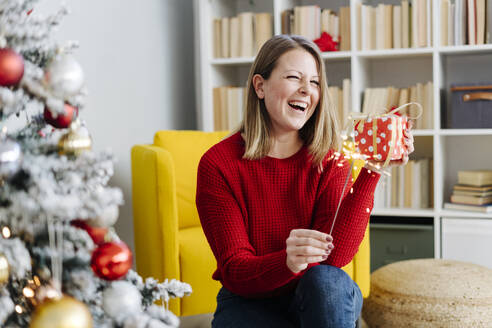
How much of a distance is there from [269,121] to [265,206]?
0.26m

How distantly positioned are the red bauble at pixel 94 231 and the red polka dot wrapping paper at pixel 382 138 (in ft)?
2.13

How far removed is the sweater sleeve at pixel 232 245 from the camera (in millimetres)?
1275

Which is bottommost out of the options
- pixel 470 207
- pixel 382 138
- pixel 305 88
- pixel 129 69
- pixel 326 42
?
pixel 470 207

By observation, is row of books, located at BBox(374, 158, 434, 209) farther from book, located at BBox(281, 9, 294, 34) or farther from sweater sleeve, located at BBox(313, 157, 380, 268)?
sweater sleeve, located at BBox(313, 157, 380, 268)

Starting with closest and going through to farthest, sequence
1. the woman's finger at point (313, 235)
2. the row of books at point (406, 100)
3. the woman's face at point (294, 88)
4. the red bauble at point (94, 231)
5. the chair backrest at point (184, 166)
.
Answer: the red bauble at point (94, 231) < the woman's finger at point (313, 235) < the woman's face at point (294, 88) < the chair backrest at point (184, 166) < the row of books at point (406, 100)

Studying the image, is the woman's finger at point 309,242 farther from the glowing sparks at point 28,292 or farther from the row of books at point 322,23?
the row of books at point 322,23

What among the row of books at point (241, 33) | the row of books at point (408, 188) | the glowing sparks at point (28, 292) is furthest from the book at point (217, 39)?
the glowing sparks at point (28, 292)

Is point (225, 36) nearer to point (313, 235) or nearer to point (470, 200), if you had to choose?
point (470, 200)

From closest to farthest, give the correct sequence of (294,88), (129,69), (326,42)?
(294,88), (129,69), (326,42)

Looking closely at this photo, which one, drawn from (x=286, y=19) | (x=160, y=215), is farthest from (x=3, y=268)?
(x=286, y=19)

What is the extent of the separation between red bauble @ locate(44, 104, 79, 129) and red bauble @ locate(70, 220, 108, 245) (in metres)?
0.15

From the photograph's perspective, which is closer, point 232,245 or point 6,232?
point 6,232

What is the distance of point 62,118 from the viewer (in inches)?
33.2

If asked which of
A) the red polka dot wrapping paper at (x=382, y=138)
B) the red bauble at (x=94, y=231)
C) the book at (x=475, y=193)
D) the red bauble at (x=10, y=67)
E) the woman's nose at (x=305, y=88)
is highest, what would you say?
the red bauble at (x=10, y=67)
